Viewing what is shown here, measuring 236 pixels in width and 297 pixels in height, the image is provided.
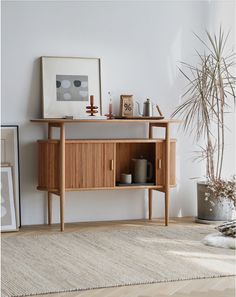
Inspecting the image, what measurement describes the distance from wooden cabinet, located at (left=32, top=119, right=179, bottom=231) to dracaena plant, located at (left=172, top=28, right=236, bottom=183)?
405 millimetres

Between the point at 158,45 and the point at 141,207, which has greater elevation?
the point at 158,45

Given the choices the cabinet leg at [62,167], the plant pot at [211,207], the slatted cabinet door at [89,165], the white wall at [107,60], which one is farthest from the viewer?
the plant pot at [211,207]

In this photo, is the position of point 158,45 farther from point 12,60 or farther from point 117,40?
point 12,60

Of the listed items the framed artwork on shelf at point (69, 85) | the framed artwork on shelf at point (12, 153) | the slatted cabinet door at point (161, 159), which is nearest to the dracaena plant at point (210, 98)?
the slatted cabinet door at point (161, 159)

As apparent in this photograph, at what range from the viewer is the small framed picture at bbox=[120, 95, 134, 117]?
584cm

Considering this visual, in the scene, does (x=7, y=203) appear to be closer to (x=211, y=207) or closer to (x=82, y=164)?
(x=82, y=164)

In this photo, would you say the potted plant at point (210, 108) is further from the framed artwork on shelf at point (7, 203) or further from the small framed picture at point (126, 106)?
the framed artwork on shelf at point (7, 203)

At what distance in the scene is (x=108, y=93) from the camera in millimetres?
5914

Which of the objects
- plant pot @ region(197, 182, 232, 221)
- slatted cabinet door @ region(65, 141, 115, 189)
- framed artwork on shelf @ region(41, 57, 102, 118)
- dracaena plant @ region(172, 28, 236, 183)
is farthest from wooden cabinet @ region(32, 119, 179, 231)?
dracaena plant @ region(172, 28, 236, 183)

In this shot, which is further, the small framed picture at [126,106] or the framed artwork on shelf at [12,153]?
the small framed picture at [126,106]

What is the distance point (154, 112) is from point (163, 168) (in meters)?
0.61

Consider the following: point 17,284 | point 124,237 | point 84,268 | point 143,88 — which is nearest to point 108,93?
point 143,88

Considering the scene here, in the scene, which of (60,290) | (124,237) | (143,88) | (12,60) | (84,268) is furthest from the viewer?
(143,88)

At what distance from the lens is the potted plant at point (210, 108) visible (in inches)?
229
